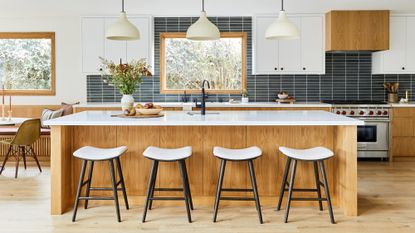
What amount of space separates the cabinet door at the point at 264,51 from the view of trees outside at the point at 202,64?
1.60 ft

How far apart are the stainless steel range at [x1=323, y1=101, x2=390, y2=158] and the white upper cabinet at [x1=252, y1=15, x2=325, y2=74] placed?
70 cm

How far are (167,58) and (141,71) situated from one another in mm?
2799

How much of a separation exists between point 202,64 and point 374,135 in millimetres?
2838

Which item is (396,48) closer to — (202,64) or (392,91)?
(392,91)

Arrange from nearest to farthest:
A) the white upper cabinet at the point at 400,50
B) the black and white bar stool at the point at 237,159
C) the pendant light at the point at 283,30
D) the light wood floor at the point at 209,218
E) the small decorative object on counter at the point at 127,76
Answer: the light wood floor at the point at 209,218 → the black and white bar stool at the point at 237,159 → the pendant light at the point at 283,30 → the small decorative object on counter at the point at 127,76 → the white upper cabinet at the point at 400,50

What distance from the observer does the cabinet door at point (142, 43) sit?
6789 mm

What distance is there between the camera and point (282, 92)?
7.14 m

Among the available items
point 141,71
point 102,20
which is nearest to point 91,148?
point 141,71

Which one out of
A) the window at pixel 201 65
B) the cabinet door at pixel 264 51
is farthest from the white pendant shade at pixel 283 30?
the window at pixel 201 65

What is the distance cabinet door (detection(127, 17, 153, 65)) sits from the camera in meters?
6.79

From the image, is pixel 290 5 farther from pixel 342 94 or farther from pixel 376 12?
pixel 342 94

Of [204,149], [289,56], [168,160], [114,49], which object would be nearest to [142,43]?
[114,49]

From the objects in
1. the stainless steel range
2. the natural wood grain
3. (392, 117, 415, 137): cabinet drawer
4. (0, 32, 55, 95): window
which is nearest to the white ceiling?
(0, 32, 55, 95): window

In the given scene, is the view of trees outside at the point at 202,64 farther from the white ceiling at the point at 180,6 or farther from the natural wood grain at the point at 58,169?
the natural wood grain at the point at 58,169
